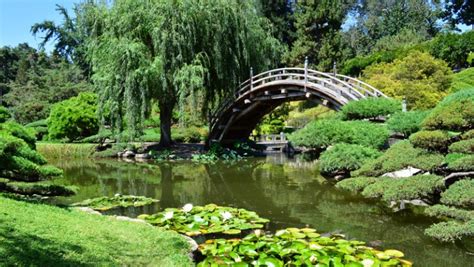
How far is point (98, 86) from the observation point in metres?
18.9

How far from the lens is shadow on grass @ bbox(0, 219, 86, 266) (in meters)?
4.03

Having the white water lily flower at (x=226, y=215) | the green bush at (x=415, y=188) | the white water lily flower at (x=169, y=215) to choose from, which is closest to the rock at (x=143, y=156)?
the white water lily flower at (x=169, y=215)

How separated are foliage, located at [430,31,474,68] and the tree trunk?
58.2 feet

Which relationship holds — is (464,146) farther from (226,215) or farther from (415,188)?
(226,215)

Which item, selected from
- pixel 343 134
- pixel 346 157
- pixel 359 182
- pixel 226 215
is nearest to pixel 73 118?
pixel 343 134

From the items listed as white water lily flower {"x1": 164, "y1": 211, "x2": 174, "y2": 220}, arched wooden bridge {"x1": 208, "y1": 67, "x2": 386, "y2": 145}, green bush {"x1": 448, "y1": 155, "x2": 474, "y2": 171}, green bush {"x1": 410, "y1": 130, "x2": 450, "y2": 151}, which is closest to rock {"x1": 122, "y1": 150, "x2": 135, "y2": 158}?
arched wooden bridge {"x1": 208, "y1": 67, "x2": 386, "y2": 145}

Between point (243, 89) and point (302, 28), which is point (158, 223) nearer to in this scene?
point (243, 89)

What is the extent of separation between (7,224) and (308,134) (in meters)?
8.26

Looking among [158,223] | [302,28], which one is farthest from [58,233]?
[302,28]

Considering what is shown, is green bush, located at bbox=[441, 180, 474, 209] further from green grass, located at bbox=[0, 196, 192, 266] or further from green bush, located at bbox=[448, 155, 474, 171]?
green grass, located at bbox=[0, 196, 192, 266]

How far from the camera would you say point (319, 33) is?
33.3 metres

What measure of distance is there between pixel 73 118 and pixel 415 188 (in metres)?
19.6

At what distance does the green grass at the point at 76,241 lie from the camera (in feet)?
14.0

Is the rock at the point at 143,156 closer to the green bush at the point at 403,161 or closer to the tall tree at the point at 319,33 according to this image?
the green bush at the point at 403,161
